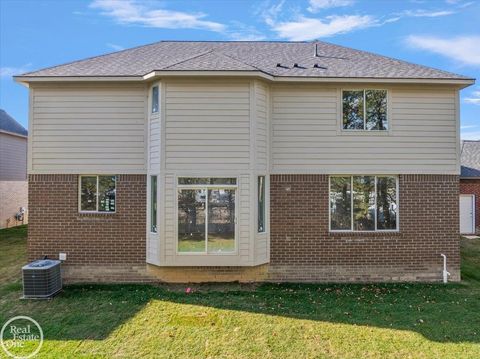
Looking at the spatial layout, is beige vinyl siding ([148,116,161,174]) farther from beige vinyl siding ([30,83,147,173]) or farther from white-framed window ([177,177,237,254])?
white-framed window ([177,177,237,254])

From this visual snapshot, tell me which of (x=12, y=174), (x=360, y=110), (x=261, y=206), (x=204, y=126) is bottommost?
(x=261, y=206)

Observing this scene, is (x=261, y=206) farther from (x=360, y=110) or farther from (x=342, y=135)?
(x=360, y=110)

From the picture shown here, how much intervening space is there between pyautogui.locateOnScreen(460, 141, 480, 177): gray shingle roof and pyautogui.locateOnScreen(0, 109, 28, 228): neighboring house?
2530 cm

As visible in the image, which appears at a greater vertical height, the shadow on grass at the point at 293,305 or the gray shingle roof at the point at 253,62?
the gray shingle roof at the point at 253,62

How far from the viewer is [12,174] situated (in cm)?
1917

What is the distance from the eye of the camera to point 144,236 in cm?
855

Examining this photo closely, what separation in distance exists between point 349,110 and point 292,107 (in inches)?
63.6

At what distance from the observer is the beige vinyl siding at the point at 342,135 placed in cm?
865

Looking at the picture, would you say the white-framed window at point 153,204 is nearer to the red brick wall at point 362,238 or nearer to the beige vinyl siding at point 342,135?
the red brick wall at point 362,238

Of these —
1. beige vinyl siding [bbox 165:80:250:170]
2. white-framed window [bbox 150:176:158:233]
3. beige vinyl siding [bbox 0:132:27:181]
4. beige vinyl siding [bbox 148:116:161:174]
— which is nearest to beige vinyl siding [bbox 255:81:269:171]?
beige vinyl siding [bbox 165:80:250:170]

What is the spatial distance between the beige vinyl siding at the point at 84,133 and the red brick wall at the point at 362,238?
431 centimetres

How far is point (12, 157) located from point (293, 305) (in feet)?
65.7

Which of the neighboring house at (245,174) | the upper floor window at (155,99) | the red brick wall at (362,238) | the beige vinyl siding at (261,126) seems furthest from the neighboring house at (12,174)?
the red brick wall at (362,238)

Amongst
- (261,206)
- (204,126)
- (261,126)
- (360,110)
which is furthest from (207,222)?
(360,110)
